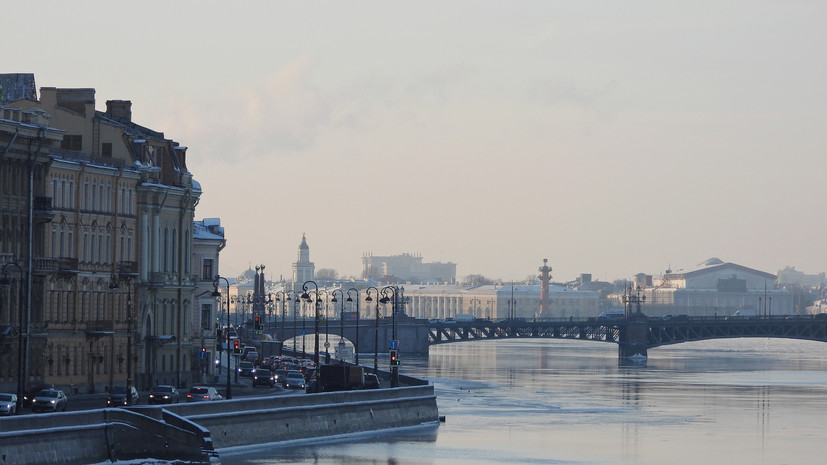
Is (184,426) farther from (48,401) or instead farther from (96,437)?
(48,401)

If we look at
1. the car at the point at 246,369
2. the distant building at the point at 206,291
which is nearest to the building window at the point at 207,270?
the distant building at the point at 206,291

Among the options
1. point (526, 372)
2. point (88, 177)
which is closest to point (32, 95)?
point (88, 177)

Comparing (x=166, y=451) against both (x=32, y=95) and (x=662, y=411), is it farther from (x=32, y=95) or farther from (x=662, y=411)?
(x=662, y=411)

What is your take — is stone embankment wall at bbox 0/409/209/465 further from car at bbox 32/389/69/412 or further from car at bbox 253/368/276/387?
car at bbox 253/368/276/387

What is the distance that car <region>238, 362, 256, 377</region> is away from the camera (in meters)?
122

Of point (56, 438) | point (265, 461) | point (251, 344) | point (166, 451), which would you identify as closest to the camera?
point (56, 438)

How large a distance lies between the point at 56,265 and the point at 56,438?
25749 mm

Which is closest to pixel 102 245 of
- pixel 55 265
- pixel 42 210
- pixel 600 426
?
pixel 55 265

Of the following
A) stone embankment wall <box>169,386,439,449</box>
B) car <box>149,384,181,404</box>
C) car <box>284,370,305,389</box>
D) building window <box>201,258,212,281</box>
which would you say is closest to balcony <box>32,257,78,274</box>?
car <box>149,384,181,404</box>

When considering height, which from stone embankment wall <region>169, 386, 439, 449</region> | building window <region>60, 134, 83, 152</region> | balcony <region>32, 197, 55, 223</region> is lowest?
stone embankment wall <region>169, 386, 439, 449</region>

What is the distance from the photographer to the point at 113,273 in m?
93.6

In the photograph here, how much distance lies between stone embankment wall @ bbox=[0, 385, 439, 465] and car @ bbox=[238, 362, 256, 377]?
99.1ft

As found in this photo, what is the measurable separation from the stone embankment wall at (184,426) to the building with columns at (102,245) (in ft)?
27.8

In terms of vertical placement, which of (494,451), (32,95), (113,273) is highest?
(32,95)
